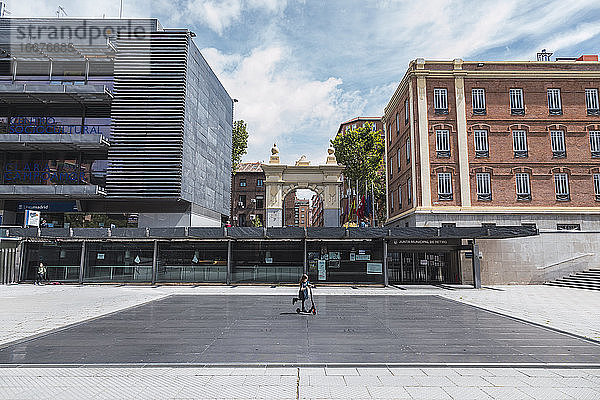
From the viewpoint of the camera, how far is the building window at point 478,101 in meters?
36.6

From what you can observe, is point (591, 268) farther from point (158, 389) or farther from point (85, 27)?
point (85, 27)

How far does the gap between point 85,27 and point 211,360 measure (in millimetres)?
37278

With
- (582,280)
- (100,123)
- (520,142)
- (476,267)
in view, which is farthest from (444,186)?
(100,123)

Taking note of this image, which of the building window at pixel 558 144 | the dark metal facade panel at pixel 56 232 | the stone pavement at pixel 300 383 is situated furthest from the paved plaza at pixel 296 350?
the building window at pixel 558 144

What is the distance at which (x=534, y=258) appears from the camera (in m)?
32.2

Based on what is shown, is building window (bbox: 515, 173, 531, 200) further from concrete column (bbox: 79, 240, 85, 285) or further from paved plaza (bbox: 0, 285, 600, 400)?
concrete column (bbox: 79, 240, 85, 285)

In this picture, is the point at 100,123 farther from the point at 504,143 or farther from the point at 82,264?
the point at 504,143

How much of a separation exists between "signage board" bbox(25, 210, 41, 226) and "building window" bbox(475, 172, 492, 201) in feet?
124

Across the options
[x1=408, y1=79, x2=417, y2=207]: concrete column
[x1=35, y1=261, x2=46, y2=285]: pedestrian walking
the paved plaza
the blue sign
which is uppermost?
[x1=408, y1=79, x2=417, y2=207]: concrete column

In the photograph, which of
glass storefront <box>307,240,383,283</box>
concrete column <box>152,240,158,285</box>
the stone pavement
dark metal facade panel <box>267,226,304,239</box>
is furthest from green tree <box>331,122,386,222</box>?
the stone pavement

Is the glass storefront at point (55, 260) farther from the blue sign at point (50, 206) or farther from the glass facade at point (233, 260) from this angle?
the blue sign at point (50, 206)

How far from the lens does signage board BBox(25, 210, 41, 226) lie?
107ft

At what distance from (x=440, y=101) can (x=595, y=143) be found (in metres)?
14.4

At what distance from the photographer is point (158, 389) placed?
25.2ft
